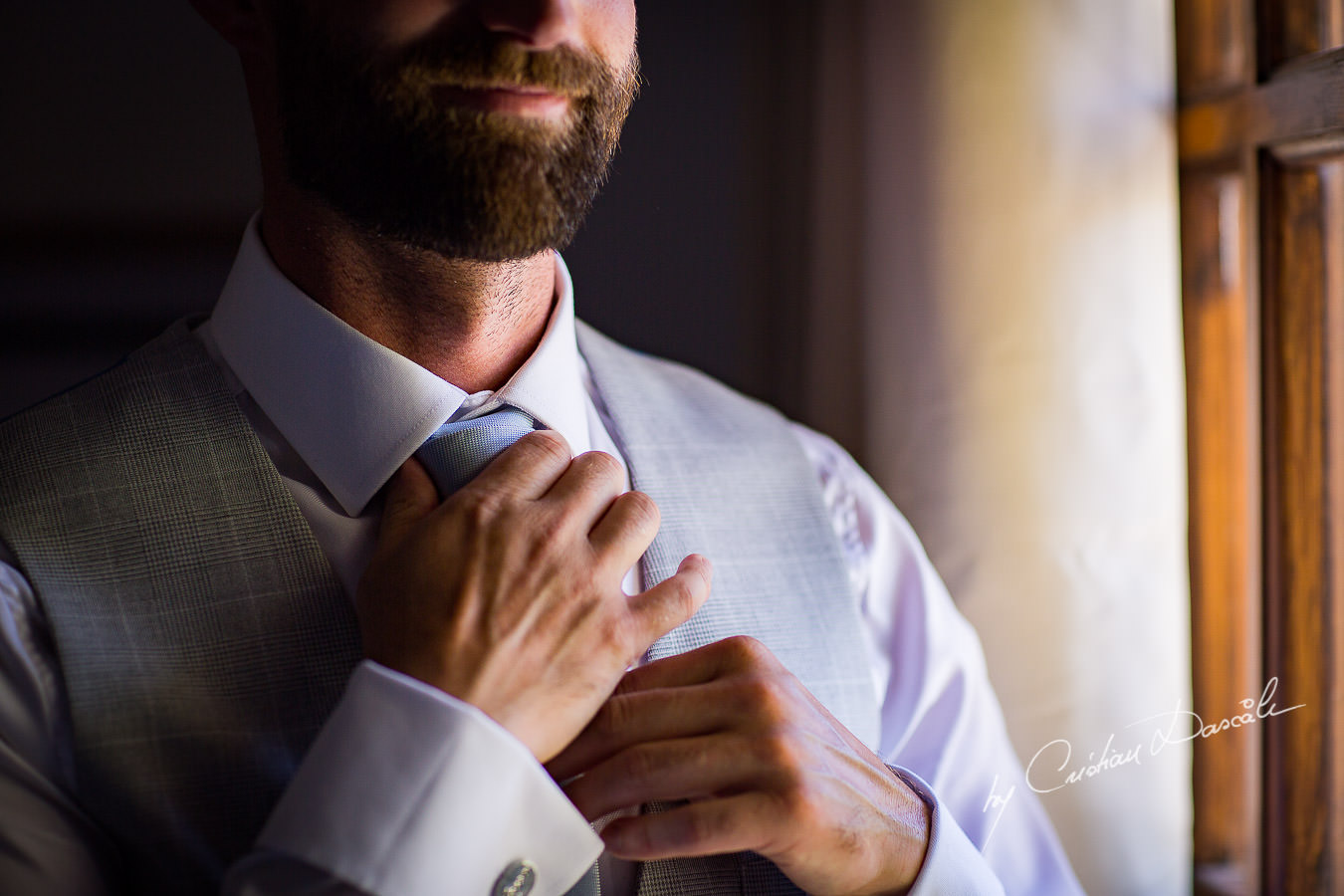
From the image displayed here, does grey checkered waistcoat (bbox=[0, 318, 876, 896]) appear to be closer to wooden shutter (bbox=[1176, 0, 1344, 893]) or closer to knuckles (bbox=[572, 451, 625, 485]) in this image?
knuckles (bbox=[572, 451, 625, 485])

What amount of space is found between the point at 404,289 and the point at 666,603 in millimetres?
294

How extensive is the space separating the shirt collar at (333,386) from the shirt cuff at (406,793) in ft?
0.58

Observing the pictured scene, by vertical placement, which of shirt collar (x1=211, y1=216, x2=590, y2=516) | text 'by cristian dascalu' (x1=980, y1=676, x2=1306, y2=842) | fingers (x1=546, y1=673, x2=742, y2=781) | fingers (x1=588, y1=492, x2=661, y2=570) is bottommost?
text 'by cristian dascalu' (x1=980, y1=676, x2=1306, y2=842)

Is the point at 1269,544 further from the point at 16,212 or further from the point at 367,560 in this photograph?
the point at 16,212

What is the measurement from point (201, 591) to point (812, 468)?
0.48m

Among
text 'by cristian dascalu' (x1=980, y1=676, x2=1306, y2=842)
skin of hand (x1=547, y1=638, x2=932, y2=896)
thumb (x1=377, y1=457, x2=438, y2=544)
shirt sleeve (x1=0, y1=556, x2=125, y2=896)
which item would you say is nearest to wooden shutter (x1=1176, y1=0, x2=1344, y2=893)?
text 'by cristian dascalu' (x1=980, y1=676, x2=1306, y2=842)

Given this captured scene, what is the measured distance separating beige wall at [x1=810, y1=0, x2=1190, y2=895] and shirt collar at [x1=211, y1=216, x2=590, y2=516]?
18.9 inches

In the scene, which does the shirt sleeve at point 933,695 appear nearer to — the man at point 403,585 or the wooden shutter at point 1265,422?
the man at point 403,585

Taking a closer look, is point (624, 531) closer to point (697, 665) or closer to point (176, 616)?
point (697, 665)

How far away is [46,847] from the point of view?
543mm

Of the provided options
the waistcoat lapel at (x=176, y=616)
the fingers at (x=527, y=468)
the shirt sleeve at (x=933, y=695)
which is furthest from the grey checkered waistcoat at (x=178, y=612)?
the shirt sleeve at (x=933, y=695)

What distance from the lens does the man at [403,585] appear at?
0.52 m

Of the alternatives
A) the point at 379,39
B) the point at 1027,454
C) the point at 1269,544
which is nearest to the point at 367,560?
the point at 379,39

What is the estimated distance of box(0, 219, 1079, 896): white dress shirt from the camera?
49cm
